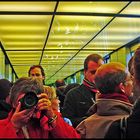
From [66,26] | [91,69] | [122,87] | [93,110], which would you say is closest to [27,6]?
[66,26]

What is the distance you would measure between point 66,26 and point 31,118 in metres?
5.06

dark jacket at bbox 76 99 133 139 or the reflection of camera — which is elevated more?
the reflection of camera

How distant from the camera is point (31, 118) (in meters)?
1.55

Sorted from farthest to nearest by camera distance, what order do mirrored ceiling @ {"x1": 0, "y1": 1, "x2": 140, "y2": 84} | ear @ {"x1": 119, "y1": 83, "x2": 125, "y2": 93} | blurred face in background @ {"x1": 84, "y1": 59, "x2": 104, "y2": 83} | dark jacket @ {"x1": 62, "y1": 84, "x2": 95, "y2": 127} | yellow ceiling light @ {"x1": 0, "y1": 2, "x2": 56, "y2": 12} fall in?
mirrored ceiling @ {"x1": 0, "y1": 1, "x2": 140, "y2": 84} → yellow ceiling light @ {"x1": 0, "y1": 2, "x2": 56, "y2": 12} → blurred face in background @ {"x1": 84, "y1": 59, "x2": 104, "y2": 83} → dark jacket @ {"x1": 62, "y1": 84, "x2": 95, "y2": 127} → ear @ {"x1": 119, "y1": 83, "x2": 125, "y2": 93}

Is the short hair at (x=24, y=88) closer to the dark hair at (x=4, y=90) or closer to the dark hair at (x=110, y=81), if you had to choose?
the dark hair at (x=110, y=81)

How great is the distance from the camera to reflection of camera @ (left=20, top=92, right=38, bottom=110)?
4.60 feet

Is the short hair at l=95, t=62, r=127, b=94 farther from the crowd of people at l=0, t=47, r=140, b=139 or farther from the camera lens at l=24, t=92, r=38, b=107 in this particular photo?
the camera lens at l=24, t=92, r=38, b=107

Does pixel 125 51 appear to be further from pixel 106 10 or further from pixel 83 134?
pixel 83 134

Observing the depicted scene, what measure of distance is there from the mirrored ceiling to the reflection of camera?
354cm

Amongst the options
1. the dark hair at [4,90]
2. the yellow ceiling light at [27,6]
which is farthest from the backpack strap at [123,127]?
Result: the yellow ceiling light at [27,6]

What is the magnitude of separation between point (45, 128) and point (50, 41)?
6.54m

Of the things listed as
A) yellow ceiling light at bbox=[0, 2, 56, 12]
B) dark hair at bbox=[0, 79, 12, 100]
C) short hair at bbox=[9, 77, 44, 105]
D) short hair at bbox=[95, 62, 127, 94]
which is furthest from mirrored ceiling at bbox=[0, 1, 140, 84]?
short hair at bbox=[9, 77, 44, 105]

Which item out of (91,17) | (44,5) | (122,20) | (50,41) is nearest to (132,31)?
(122,20)

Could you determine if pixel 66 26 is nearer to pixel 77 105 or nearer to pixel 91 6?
pixel 91 6
